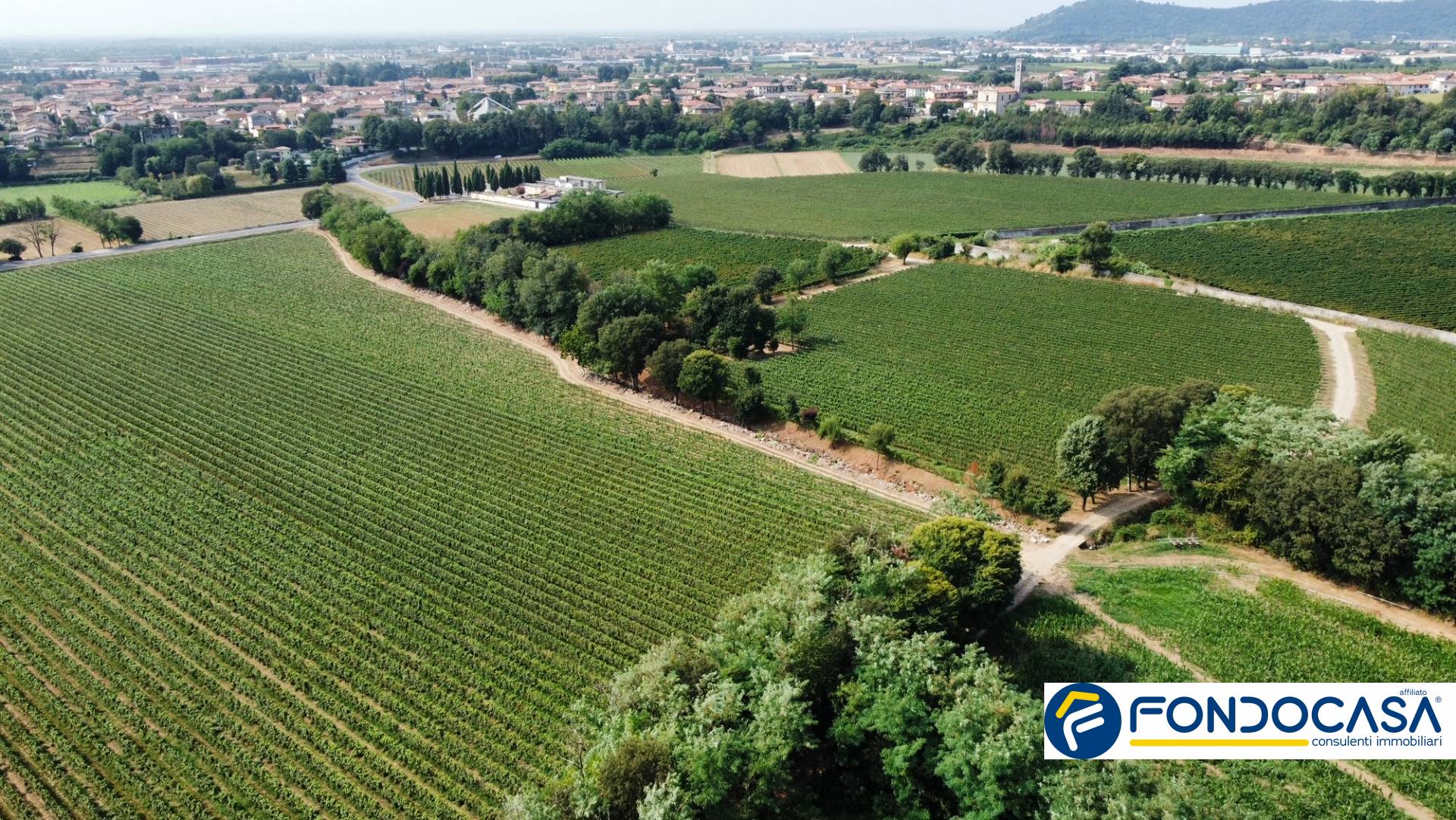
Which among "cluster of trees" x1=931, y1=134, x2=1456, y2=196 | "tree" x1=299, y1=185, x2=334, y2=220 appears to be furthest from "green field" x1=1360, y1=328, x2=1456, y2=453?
"tree" x1=299, y1=185, x2=334, y2=220

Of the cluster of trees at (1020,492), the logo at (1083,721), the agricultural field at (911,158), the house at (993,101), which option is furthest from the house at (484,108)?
the logo at (1083,721)

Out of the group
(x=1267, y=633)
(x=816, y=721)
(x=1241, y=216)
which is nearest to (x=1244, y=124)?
(x=1241, y=216)

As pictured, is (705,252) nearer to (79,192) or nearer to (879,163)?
(879,163)

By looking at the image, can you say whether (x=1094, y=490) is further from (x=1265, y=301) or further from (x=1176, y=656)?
(x=1265, y=301)

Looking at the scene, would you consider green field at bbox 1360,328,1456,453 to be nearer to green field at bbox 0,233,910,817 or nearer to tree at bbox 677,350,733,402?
green field at bbox 0,233,910,817

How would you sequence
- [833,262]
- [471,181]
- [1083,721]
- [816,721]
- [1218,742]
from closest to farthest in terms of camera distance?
[1218,742], [1083,721], [816,721], [833,262], [471,181]

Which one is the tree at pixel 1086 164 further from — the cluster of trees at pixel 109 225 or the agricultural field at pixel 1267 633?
the cluster of trees at pixel 109 225

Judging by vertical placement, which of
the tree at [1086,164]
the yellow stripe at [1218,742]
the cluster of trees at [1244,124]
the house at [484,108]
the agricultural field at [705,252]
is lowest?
the yellow stripe at [1218,742]
